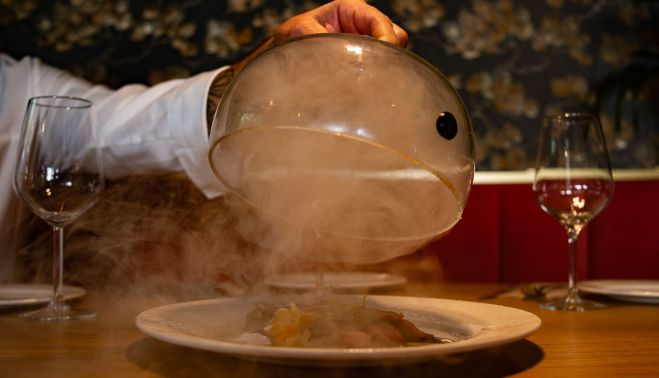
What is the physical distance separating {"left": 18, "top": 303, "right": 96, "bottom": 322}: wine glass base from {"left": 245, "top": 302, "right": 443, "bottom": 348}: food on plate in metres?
0.27

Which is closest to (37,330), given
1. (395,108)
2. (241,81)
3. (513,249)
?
(241,81)

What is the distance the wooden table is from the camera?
490 millimetres

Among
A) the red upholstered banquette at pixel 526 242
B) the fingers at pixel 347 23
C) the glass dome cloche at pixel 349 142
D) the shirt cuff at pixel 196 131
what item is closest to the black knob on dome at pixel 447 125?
the glass dome cloche at pixel 349 142

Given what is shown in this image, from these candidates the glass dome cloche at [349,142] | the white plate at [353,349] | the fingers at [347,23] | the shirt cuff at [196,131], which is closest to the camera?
A: the white plate at [353,349]

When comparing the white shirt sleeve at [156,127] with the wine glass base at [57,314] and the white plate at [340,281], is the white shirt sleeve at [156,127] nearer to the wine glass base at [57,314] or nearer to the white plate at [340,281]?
the white plate at [340,281]

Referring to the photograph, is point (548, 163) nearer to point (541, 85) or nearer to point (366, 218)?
point (366, 218)

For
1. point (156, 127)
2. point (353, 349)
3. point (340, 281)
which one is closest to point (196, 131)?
point (156, 127)

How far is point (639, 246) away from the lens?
1.85m

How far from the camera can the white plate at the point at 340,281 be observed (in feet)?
3.52

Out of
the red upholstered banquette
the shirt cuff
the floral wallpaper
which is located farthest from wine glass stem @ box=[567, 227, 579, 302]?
the floral wallpaper

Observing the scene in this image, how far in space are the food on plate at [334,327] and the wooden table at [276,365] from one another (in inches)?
1.0

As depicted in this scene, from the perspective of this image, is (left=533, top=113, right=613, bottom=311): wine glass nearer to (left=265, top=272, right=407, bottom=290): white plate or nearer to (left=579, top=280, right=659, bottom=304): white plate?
(left=579, top=280, right=659, bottom=304): white plate

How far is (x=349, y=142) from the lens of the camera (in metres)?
0.55

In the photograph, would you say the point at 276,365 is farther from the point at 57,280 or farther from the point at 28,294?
the point at 28,294
